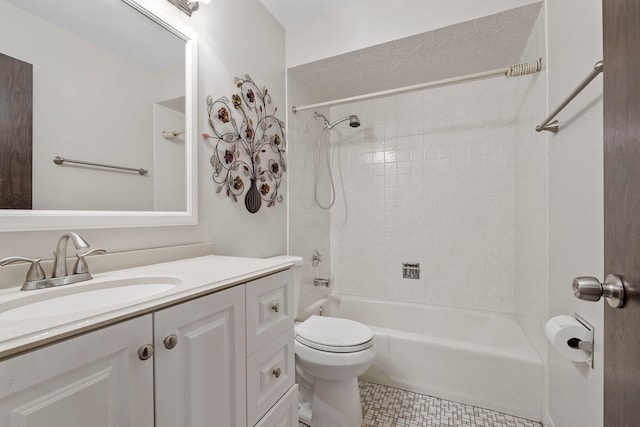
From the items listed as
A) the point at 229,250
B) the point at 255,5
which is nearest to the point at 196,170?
the point at 229,250

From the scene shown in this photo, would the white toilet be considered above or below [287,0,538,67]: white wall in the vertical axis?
below

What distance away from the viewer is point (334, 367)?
1340 mm

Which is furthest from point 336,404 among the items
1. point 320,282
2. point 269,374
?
point 320,282

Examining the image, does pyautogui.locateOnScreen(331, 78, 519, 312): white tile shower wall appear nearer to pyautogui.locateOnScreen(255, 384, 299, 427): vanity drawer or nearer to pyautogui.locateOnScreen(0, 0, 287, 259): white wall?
pyautogui.locateOnScreen(0, 0, 287, 259): white wall

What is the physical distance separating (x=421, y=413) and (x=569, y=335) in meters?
0.97

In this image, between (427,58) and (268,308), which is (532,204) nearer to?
(427,58)

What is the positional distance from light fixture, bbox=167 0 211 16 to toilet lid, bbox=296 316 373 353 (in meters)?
1.67

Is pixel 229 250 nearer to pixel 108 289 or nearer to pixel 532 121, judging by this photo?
pixel 108 289

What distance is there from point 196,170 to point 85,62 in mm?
521

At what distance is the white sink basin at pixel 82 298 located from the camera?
0.66m

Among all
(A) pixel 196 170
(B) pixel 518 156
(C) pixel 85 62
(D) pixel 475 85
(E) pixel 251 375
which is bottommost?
(E) pixel 251 375

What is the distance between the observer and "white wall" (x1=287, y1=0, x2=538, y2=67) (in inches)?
60.1

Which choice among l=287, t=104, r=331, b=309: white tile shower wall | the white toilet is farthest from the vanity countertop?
l=287, t=104, r=331, b=309: white tile shower wall

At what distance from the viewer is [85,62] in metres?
0.94
